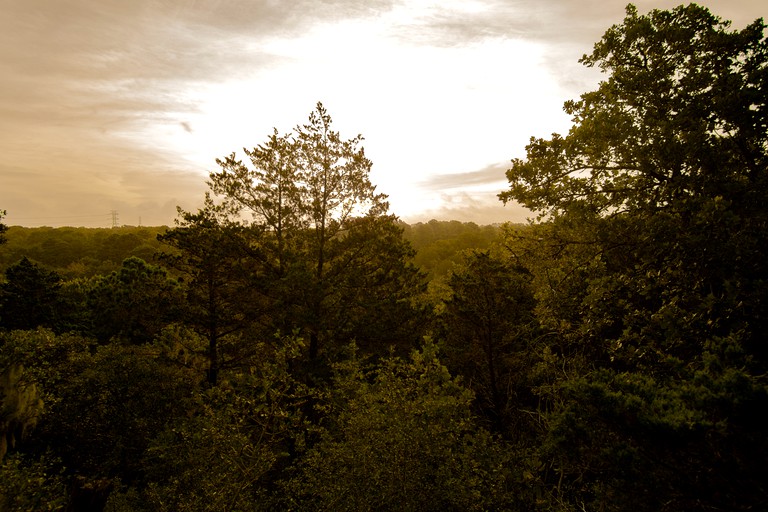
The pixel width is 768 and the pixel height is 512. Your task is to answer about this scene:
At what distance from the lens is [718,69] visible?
25.3 ft

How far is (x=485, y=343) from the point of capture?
16.5 metres

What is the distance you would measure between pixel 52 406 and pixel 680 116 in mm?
19389

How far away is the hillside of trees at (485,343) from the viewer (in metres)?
5.09

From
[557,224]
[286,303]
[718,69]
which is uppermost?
[718,69]

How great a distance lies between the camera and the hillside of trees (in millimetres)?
5086

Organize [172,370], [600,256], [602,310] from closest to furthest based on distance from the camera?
[602,310]
[600,256]
[172,370]

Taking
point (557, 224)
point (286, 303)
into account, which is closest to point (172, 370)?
point (286, 303)

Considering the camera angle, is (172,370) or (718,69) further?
(172,370)

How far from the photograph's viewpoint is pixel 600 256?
9.19 metres

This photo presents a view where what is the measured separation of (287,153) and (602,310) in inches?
504

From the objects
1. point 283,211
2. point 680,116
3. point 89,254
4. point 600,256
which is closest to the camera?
point 680,116

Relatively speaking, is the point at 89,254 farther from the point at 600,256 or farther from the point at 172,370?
the point at 600,256

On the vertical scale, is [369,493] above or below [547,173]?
below

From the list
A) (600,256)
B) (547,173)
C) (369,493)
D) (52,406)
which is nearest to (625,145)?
(547,173)
